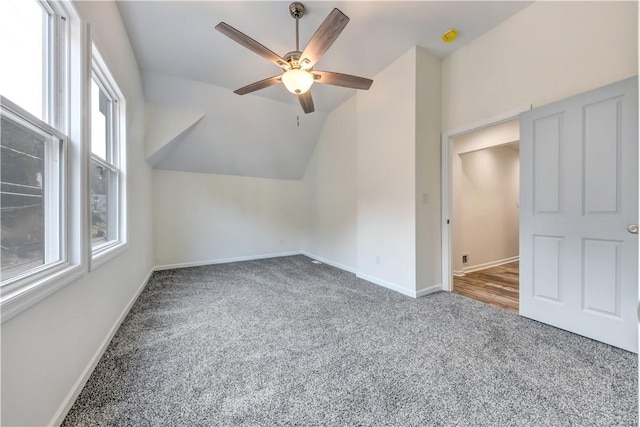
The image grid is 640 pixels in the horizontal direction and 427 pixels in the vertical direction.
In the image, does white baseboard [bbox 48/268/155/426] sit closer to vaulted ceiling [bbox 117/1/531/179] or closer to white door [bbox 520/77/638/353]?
Answer: vaulted ceiling [bbox 117/1/531/179]

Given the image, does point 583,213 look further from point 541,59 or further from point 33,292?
point 33,292

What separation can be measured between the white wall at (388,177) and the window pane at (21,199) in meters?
3.07

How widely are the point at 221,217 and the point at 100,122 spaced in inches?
118

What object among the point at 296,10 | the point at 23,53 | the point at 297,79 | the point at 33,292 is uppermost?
the point at 296,10

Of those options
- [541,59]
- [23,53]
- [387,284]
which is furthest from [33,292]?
[541,59]

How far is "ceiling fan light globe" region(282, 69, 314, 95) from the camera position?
2.06 meters

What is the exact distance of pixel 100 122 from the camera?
210 cm

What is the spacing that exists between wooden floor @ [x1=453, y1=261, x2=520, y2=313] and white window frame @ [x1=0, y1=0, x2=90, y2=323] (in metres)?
3.66

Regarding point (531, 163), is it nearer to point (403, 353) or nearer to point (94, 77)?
point (403, 353)

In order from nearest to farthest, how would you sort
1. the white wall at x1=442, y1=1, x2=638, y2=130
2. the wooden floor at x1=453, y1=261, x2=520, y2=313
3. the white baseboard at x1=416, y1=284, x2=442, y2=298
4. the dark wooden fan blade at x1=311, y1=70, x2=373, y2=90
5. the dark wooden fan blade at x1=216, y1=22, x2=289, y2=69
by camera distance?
the dark wooden fan blade at x1=216, y1=22, x2=289, y2=69
the white wall at x1=442, y1=1, x2=638, y2=130
the dark wooden fan blade at x1=311, y1=70, x2=373, y2=90
the wooden floor at x1=453, y1=261, x2=520, y2=313
the white baseboard at x1=416, y1=284, x2=442, y2=298

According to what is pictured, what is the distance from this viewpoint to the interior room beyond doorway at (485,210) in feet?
11.6

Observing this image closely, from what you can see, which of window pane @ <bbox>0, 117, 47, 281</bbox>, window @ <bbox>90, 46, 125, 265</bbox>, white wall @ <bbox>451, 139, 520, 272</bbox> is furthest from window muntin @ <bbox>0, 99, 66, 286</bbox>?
white wall @ <bbox>451, 139, 520, 272</bbox>

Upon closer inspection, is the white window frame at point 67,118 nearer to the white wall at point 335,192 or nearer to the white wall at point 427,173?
the white wall at point 427,173

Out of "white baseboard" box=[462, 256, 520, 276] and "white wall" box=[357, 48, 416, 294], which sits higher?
"white wall" box=[357, 48, 416, 294]
